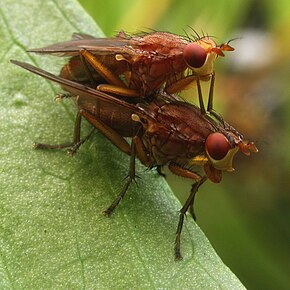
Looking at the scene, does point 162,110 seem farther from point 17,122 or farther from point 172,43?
point 17,122

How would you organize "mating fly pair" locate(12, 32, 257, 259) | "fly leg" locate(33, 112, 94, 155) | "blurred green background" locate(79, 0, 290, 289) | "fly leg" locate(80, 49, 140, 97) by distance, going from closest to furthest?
→ "mating fly pair" locate(12, 32, 257, 259)
"fly leg" locate(33, 112, 94, 155)
"fly leg" locate(80, 49, 140, 97)
"blurred green background" locate(79, 0, 290, 289)

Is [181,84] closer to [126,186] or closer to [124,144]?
[124,144]

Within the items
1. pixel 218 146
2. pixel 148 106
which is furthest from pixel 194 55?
pixel 218 146

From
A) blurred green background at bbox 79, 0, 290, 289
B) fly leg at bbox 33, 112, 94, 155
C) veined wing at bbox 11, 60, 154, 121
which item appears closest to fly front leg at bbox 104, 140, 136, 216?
veined wing at bbox 11, 60, 154, 121

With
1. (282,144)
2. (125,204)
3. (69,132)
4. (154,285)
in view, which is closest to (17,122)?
(69,132)

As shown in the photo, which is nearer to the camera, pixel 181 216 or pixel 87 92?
pixel 181 216

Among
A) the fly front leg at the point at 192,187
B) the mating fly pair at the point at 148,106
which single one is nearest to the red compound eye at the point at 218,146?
the mating fly pair at the point at 148,106

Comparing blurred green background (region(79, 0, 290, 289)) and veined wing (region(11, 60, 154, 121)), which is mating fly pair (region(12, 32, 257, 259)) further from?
blurred green background (region(79, 0, 290, 289))
